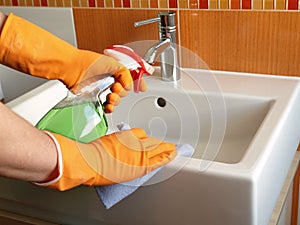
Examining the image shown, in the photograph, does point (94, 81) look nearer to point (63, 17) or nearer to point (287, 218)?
point (63, 17)

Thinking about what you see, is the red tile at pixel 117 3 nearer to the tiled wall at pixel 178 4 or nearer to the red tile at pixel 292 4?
the tiled wall at pixel 178 4

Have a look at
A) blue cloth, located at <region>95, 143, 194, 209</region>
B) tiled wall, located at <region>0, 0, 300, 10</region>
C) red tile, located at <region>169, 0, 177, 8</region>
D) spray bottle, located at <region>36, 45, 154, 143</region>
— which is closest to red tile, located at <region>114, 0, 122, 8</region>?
tiled wall, located at <region>0, 0, 300, 10</region>

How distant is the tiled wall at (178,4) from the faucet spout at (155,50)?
102 millimetres

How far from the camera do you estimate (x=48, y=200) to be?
891mm

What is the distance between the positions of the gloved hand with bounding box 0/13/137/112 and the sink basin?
0.54 ft

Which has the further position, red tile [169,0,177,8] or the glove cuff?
red tile [169,0,177,8]

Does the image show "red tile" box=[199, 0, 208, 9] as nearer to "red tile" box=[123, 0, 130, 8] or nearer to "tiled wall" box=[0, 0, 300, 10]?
"tiled wall" box=[0, 0, 300, 10]

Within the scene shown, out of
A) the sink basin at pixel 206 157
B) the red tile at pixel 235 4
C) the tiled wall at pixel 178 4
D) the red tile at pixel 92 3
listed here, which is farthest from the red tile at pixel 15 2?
the red tile at pixel 235 4

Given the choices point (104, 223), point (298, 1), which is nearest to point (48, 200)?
point (104, 223)

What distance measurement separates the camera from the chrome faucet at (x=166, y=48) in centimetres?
104

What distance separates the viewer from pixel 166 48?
108cm

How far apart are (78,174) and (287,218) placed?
604mm

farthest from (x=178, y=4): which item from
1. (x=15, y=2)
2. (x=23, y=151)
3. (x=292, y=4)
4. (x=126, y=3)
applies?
(x=23, y=151)

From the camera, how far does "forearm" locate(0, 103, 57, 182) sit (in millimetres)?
610
